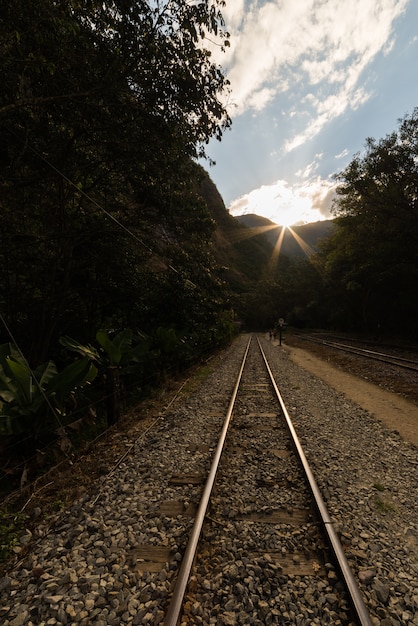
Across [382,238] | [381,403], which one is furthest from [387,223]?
[381,403]

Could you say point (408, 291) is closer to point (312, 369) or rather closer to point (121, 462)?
point (312, 369)

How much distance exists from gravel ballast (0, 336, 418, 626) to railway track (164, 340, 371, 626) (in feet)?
0.43

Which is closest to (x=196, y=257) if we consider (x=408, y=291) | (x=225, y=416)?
(x=225, y=416)

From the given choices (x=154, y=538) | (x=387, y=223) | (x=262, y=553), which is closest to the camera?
(x=262, y=553)

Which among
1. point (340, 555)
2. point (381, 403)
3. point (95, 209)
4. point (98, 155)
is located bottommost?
point (381, 403)

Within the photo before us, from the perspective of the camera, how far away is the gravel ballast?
6.73ft

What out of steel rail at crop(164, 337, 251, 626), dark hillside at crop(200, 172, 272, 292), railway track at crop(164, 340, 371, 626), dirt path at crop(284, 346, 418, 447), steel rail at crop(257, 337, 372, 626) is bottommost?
dirt path at crop(284, 346, 418, 447)

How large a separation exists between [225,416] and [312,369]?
8.58 meters

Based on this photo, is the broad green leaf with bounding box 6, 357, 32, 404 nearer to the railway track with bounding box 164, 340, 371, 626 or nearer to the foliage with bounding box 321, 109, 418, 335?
the railway track with bounding box 164, 340, 371, 626

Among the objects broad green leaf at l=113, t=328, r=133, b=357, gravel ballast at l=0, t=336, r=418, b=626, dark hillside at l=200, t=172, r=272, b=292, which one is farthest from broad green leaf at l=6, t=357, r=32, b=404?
dark hillside at l=200, t=172, r=272, b=292

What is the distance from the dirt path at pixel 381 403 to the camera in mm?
6113

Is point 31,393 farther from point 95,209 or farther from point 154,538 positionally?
point 95,209

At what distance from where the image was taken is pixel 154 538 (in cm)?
275

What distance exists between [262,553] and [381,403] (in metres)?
6.83
